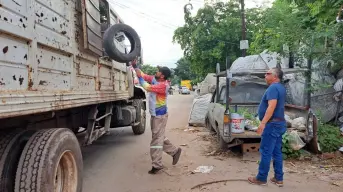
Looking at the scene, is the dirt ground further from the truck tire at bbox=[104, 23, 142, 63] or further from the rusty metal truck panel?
the truck tire at bbox=[104, 23, 142, 63]

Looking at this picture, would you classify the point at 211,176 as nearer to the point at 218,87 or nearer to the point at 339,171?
the point at 339,171

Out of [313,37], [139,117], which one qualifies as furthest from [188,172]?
[139,117]

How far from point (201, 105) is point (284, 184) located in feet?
19.4

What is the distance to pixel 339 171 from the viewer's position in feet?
16.6

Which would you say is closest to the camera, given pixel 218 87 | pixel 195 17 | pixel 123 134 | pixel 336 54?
pixel 336 54

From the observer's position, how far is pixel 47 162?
8.61 ft

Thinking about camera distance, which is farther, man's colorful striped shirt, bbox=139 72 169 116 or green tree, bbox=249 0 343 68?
green tree, bbox=249 0 343 68

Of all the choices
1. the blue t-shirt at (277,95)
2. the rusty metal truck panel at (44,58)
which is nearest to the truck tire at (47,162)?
the rusty metal truck panel at (44,58)

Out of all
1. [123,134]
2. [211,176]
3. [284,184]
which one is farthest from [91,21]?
[123,134]

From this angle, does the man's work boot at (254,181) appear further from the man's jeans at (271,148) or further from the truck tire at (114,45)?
the truck tire at (114,45)

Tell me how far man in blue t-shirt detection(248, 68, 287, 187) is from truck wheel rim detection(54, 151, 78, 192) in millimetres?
2319

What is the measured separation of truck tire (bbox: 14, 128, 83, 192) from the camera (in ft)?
8.35

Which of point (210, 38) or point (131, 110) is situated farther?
point (210, 38)

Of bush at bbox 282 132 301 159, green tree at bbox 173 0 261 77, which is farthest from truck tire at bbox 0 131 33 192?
green tree at bbox 173 0 261 77
